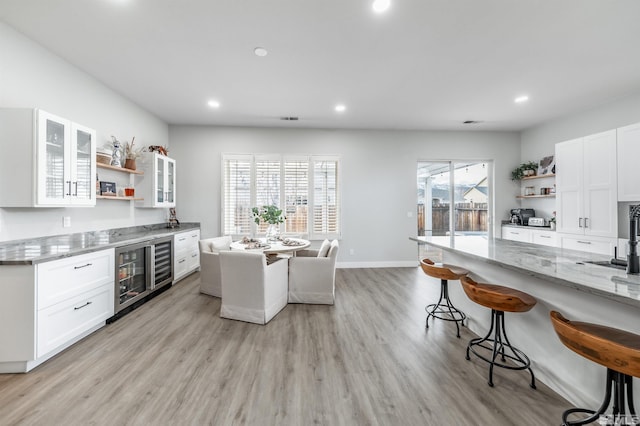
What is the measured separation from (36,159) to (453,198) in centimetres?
662

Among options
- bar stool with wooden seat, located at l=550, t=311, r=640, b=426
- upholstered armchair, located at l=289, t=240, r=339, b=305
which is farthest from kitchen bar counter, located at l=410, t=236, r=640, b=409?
upholstered armchair, located at l=289, t=240, r=339, b=305

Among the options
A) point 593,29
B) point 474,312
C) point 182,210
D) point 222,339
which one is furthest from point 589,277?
point 182,210

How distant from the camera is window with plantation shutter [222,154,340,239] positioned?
5.44 metres

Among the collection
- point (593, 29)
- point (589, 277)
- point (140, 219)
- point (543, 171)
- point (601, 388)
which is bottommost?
point (601, 388)

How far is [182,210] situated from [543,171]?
24.0 feet

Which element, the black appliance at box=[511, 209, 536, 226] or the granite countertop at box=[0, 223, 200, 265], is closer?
the granite countertop at box=[0, 223, 200, 265]

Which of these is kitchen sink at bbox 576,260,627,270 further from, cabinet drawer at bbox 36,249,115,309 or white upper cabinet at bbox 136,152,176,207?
white upper cabinet at bbox 136,152,176,207

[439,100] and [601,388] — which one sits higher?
[439,100]

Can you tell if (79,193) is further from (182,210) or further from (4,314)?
(182,210)

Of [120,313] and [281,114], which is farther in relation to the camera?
[281,114]

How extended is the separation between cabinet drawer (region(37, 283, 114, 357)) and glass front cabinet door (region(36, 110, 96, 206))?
991mm

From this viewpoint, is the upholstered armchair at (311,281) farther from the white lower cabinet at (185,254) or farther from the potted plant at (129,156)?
the potted plant at (129,156)

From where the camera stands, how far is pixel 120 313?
3107 millimetres

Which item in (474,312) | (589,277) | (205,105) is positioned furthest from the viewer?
(205,105)
